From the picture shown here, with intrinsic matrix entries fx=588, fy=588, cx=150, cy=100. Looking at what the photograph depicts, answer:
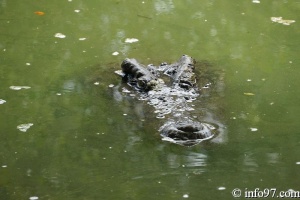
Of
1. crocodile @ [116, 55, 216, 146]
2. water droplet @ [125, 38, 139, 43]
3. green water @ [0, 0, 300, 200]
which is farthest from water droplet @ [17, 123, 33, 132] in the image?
water droplet @ [125, 38, 139, 43]

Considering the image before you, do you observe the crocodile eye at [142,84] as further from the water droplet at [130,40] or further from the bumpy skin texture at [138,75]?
the water droplet at [130,40]

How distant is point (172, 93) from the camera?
5340mm

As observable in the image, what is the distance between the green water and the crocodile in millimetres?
105

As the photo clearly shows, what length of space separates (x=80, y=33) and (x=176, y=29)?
111 centimetres

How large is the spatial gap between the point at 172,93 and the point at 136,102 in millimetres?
346

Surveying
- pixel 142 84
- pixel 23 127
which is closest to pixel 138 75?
pixel 142 84

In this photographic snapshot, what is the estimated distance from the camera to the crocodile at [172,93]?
4.65 meters

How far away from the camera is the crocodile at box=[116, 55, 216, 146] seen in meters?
4.65

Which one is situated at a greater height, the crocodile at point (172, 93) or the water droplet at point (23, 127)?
the water droplet at point (23, 127)

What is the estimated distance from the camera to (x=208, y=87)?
Result: 18.1ft

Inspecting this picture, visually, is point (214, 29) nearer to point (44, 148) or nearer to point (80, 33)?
point (80, 33)

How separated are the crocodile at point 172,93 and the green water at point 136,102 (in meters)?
0.11

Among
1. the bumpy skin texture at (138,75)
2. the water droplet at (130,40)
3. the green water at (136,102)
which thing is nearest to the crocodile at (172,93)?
the bumpy skin texture at (138,75)

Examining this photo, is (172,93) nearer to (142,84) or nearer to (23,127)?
(142,84)
